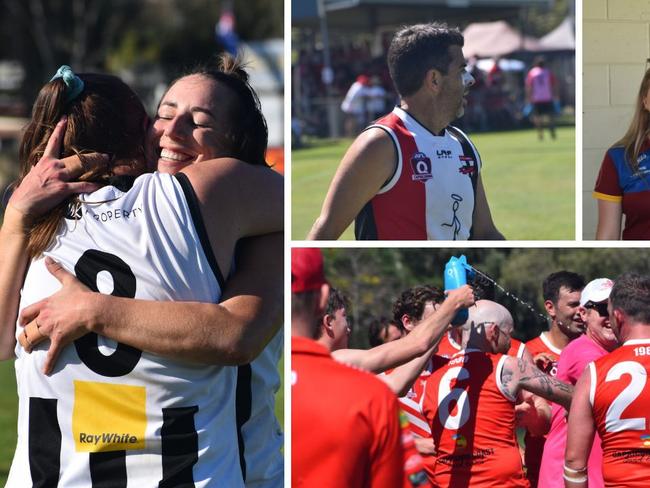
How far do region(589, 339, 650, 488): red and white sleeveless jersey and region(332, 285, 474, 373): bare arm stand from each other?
50 centimetres

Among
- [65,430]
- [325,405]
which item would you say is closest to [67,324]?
[65,430]

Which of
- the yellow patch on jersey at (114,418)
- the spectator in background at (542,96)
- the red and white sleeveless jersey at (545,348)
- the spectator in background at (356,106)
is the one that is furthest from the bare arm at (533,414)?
the spectator in background at (356,106)

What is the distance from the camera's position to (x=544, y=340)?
332 centimetres

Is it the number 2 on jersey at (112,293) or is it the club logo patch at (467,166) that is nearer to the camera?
the number 2 on jersey at (112,293)

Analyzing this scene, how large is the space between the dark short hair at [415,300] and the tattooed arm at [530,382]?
13.1 inches

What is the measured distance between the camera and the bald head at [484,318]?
10.5 feet

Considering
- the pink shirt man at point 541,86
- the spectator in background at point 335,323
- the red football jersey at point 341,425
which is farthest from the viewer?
the pink shirt man at point 541,86

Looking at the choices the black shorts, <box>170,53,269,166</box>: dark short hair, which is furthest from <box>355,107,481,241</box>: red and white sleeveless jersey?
the black shorts

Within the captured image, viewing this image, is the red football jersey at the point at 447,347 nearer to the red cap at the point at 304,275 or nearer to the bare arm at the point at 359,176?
the bare arm at the point at 359,176

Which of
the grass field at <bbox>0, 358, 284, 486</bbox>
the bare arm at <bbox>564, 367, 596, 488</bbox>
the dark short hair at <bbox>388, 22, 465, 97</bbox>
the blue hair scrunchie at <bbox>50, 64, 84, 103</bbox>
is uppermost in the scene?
the dark short hair at <bbox>388, 22, 465, 97</bbox>

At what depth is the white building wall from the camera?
4281mm

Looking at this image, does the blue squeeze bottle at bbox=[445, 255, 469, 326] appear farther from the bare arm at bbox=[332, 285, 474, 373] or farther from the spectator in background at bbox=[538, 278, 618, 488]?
the spectator in background at bbox=[538, 278, 618, 488]

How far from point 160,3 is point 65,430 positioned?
39.1 meters

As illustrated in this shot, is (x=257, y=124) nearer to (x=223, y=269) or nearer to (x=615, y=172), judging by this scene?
(x=223, y=269)
